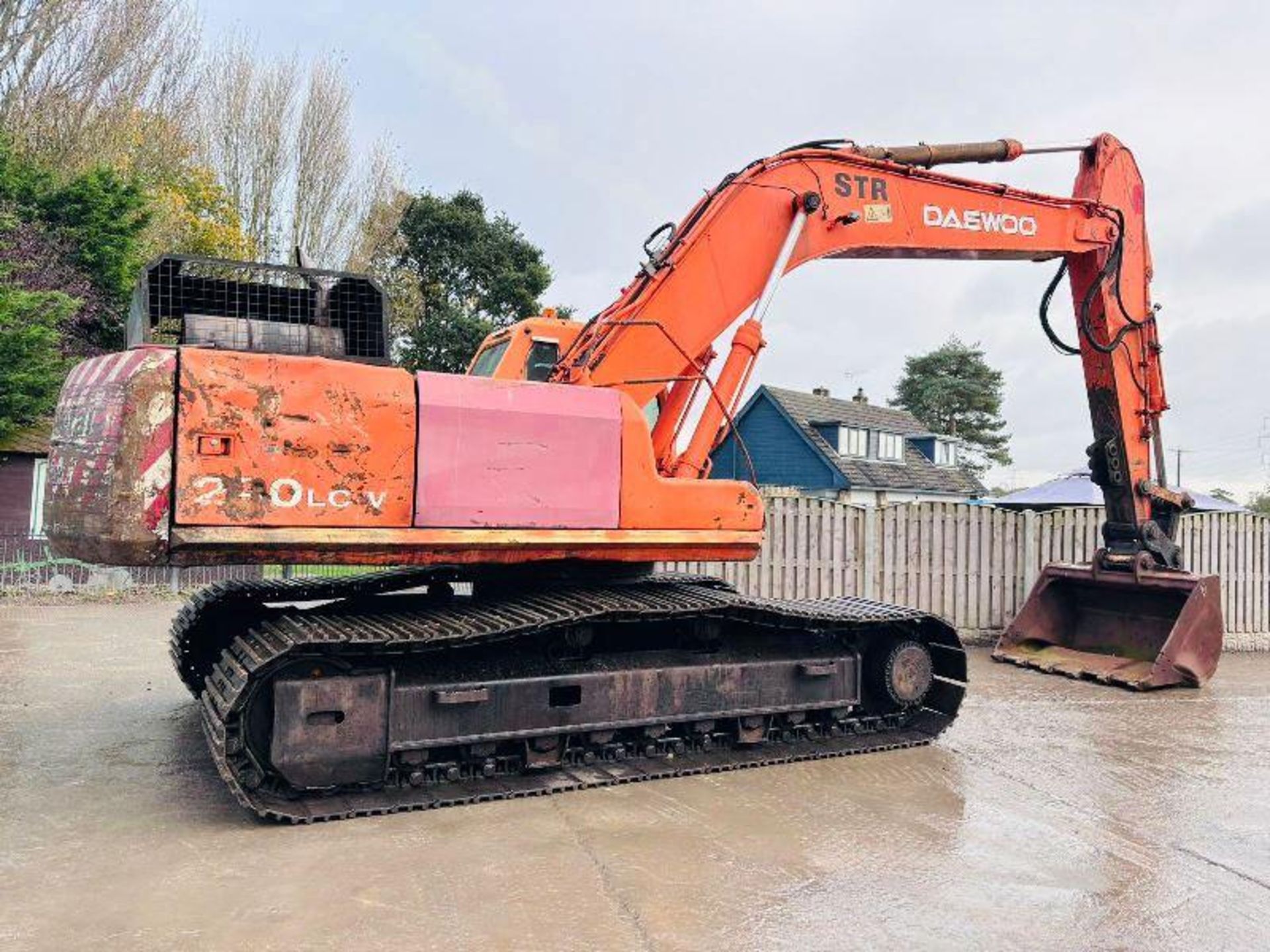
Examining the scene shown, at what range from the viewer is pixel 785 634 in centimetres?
586

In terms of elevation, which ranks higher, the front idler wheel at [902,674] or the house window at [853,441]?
the house window at [853,441]

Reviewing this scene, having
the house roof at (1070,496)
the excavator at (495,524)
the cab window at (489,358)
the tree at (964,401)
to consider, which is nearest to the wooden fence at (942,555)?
the excavator at (495,524)

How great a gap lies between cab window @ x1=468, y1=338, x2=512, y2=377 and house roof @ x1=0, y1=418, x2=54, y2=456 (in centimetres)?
1206

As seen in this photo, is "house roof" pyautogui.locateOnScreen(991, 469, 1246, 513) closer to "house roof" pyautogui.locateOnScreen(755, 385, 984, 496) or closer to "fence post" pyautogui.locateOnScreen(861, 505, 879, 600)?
"house roof" pyautogui.locateOnScreen(755, 385, 984, 496)

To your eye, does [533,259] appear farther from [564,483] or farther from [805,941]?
[805,941]

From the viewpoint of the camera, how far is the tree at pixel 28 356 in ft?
51.0

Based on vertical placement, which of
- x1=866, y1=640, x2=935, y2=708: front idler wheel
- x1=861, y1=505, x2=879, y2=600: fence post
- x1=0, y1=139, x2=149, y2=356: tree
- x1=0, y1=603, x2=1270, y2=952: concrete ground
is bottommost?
x1=0, y1=603, x2=1270, y2=952: concrete ground

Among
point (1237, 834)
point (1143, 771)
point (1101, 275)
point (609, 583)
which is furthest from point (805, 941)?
point (1101, 275)

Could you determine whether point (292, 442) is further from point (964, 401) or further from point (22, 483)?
point (964, 401)

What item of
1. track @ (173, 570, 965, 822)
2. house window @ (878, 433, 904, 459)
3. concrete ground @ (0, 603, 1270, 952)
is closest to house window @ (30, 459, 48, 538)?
concrete ground @ (0, 603, 1270, 952)

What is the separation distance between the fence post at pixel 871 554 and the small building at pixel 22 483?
43.7 ft

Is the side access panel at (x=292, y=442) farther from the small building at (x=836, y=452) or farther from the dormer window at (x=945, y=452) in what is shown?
the dormer window at (x=945, y=452)

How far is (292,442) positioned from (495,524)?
101 centimetres

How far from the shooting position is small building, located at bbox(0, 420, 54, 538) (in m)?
16.2
